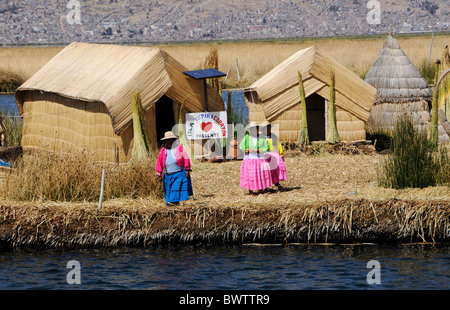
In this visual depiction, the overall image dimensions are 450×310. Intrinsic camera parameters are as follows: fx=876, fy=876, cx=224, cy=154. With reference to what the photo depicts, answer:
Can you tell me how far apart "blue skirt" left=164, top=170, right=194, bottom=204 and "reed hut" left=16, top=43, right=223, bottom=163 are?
3032mm

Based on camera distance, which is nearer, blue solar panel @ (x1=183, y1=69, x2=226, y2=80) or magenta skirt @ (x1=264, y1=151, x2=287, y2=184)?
magenta skirt @ (x1=264, y1=151, x2=287, y2=184)

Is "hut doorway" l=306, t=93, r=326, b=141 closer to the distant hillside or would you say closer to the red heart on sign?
the red heart on sign

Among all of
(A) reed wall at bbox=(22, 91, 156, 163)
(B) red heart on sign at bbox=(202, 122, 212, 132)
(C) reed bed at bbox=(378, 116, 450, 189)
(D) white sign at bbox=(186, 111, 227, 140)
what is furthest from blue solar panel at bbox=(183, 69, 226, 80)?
(C) reed bed at bbox=(378, 116, 450, 189)

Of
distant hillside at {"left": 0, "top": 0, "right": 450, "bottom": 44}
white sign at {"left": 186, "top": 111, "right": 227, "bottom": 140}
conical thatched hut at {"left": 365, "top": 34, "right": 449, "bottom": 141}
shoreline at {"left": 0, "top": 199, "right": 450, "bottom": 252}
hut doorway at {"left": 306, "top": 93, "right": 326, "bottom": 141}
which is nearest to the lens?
shoreline at {"left": 0, "top": 199, "right": 450, "bottom": 252}

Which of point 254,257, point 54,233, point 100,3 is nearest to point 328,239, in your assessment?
point 254,257

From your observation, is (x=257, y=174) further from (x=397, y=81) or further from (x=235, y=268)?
(x=397, y=81)

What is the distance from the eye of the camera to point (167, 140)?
11867 mm

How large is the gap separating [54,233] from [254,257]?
2.73 meters

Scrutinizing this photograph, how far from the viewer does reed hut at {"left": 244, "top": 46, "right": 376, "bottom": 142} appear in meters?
16.8

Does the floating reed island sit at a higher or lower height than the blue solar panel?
lower

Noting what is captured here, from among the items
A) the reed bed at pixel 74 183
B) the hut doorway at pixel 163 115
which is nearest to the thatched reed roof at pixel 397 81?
the hut doorway at pixel 163 115

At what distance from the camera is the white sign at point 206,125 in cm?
1595

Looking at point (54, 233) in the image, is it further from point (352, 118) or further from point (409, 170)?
point (352, 118)

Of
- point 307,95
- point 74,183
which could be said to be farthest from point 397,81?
point 74,183
